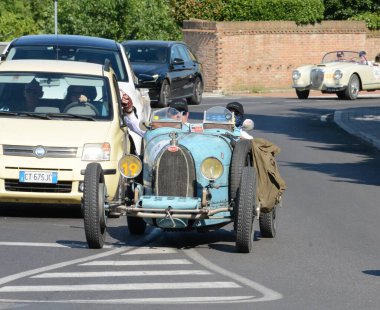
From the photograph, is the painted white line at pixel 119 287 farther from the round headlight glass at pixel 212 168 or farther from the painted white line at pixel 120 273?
the round headlight glass at pixel 212 168

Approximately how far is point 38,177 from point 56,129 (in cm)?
69

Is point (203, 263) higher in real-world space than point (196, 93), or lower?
higher

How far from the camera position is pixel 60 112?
591 inches

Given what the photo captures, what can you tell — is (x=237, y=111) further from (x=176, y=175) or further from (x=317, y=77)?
(x=317, y=77)

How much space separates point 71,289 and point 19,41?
9.37 metres

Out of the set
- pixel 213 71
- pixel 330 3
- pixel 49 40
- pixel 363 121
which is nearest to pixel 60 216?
pixel 49 40

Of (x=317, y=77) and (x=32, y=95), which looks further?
(x=317, y=77)

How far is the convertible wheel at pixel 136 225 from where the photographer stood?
13.2 metres

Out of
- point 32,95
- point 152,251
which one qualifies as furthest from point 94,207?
point 32,95

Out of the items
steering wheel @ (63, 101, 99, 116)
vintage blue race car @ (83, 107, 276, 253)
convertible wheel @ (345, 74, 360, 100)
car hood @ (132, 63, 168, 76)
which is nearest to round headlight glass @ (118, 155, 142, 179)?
vintage blue race car @ (83, 107, 276, 253)

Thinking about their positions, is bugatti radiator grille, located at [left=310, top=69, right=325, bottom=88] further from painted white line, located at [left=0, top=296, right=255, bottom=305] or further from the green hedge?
painted white line, located at [left=0, top=296, right=255, bottom=305]

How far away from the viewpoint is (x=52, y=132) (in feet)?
47.4

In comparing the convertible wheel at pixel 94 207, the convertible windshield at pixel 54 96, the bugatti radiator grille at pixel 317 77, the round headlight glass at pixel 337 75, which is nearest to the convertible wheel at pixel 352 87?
the round headlight glass at pixel 337 75

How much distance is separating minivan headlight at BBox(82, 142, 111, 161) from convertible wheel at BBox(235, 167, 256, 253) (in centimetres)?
297
